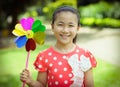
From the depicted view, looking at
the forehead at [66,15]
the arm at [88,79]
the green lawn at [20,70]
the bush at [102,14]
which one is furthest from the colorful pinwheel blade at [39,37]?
the bush at [102,14]

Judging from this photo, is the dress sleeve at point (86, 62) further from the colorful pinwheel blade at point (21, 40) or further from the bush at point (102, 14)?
the bush at point (102, 14)

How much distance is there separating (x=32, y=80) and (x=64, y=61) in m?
0.15

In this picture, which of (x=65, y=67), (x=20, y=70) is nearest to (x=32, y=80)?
(x=65, y=67)

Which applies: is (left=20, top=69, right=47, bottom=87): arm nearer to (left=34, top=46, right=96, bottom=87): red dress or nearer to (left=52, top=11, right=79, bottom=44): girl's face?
(left=34, top=46, right=96, bottom=87): red dress

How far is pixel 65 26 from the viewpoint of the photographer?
4.36ft

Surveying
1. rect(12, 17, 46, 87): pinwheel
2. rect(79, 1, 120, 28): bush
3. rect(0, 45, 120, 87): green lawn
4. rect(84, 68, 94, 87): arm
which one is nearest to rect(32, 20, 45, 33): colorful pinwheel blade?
rect(12, 17, 46, 87): pinwheel

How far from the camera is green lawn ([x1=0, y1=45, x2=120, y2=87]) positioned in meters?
2.76

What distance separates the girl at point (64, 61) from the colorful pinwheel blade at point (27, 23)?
10cm

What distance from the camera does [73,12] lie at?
133cm

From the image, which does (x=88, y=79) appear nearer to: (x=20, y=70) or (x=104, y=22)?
(x=20, y=70)

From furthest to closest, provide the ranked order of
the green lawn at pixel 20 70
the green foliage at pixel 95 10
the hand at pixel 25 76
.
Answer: the green foliage at pixel 95 10 → the green lawn at pixel 20 70 → the hand at pixel 25 76

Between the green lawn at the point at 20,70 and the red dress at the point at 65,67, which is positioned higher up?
the red dress at the point at 65,67

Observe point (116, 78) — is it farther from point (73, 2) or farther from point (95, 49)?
point (73, 2)

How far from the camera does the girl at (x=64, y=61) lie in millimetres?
1314
